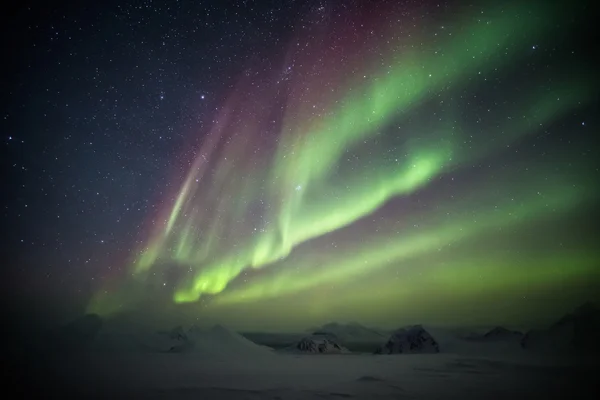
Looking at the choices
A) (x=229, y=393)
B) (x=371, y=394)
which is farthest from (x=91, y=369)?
(x=371, y=394)

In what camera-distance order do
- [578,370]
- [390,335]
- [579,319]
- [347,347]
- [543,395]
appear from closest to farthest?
[543,395] → [578,370] → [579,319] → [390,335] → [347,347]

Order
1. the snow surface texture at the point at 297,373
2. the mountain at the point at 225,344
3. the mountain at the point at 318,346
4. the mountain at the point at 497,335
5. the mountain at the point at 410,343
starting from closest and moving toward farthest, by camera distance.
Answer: the snow surface texture at the point at 297,373, the mountain at the point at 497,335, the mountain at the point at 410,343, the mountain at the point at 225,344, the mountain at the point at 318,346

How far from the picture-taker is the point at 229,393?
29.3ft

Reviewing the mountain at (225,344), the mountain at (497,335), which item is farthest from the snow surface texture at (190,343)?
the mountain at (497,335)

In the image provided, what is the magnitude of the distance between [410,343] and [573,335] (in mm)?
6005

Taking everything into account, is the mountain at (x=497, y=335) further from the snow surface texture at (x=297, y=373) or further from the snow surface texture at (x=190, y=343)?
the snow surface texture at (x=190, y=343)

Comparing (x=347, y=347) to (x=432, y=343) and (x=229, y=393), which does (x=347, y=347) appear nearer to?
(x=432, y=343)

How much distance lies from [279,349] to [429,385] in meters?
5.42

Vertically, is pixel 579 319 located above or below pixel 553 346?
above

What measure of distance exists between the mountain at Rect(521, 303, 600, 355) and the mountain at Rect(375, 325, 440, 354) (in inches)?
104

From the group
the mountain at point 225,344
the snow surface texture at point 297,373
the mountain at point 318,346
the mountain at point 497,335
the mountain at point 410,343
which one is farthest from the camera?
the mountain at point 318,346

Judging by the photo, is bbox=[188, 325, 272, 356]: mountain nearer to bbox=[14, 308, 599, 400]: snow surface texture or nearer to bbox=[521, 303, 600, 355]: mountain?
bbox=[14, 308, 599, 400]: snow surface texture

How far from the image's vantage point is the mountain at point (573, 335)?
357 inches

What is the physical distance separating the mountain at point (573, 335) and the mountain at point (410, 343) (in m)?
2.65
